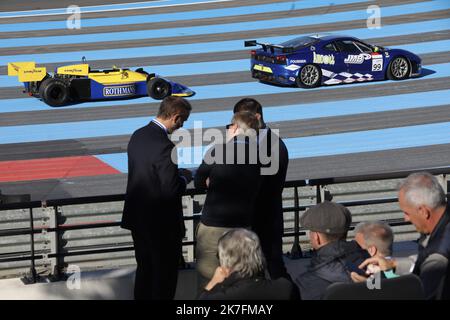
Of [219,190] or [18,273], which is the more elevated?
[219,190]

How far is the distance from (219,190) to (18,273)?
7.85 ft

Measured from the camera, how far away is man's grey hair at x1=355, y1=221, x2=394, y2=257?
18.0 feet

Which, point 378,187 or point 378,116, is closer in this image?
point 378,187

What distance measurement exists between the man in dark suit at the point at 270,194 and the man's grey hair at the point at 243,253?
1863mm

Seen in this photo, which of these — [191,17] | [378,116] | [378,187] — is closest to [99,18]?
[191,17]

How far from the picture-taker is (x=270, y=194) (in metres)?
7.17

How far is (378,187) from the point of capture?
341 inches

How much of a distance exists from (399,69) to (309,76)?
2.20 m

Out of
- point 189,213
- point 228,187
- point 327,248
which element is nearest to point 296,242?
point 189,213

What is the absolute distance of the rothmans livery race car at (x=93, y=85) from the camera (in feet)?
61.9

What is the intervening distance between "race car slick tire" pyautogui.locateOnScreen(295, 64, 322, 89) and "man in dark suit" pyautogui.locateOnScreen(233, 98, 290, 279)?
13254 millimetres

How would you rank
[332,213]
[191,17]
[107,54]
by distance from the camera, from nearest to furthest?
[332,213] < [107,54] < [191,17]

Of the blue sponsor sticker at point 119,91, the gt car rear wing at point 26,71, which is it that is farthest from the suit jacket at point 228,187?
the blue sponsor sticker at point 119,91
